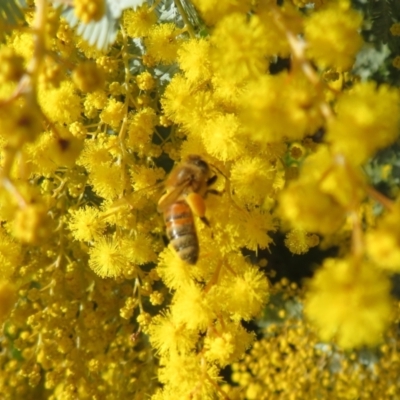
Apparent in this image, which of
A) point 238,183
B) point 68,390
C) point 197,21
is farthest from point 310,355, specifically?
point 197,21

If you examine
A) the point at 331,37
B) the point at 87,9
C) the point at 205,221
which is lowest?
the point at 205,221

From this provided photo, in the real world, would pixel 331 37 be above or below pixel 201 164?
above

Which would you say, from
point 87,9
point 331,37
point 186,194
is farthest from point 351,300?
point 186,194

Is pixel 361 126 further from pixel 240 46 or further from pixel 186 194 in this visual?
pixel 186 194

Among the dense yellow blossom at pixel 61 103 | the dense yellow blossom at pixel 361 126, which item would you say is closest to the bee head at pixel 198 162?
the dense yellow blossom at pixel 61 103

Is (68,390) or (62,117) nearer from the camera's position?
(62,117)

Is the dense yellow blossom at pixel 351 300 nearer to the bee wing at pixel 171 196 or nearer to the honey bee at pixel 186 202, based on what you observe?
the honey bee at pixel 186 202

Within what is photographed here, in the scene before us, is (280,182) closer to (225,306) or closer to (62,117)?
(225,306)
